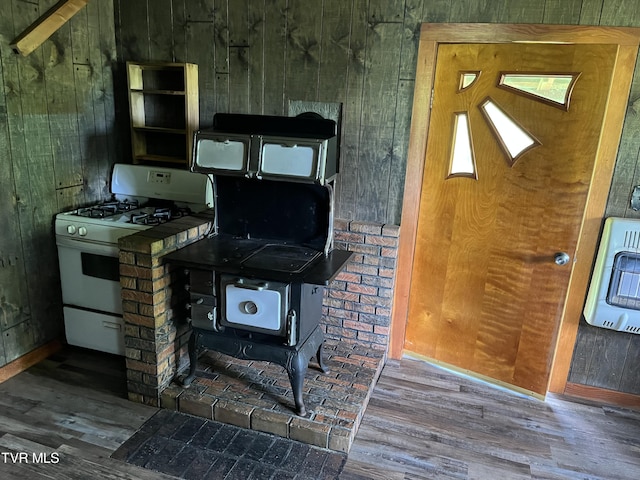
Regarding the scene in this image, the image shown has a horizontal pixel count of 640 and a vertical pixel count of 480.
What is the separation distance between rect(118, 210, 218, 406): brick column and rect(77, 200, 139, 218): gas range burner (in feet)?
1.71

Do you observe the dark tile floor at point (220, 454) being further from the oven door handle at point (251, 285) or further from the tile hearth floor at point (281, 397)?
the oven door handle at point (251, 285)

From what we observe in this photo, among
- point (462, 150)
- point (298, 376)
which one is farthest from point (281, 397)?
point (462, 150)

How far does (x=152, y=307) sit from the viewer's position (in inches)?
92.7

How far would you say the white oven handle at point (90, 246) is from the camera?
2.66m

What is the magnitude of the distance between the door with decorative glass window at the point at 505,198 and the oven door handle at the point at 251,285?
3.65ft

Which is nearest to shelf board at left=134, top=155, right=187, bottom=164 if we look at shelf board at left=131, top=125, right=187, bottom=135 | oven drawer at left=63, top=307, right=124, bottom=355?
shelf board at left=131, top=125, right=187, bottom=135

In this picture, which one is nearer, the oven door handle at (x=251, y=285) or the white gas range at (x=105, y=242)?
the oven door handle at (x=251, y=285)

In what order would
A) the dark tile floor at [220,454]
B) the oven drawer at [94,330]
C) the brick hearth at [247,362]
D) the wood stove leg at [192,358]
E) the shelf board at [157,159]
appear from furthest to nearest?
the shelf board at [157,159] → the oven drawer at [94,330] → the wood stove leg at [192,358] → the brick hearth at [247,362] → the dark tile floor at [220,454]

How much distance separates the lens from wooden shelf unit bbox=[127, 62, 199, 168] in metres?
2.97

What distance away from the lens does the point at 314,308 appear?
2.47m

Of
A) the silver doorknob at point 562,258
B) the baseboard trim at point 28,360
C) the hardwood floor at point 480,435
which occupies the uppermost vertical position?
the silver doorknob at point 562,258

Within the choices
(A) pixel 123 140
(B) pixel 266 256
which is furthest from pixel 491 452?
(A) pixel 123 140

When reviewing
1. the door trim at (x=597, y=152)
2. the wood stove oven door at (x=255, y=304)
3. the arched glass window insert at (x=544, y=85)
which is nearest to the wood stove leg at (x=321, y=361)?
the wood stove oven door at (x=255, y=304)

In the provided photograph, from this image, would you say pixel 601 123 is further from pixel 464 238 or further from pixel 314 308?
pixel 314 308
